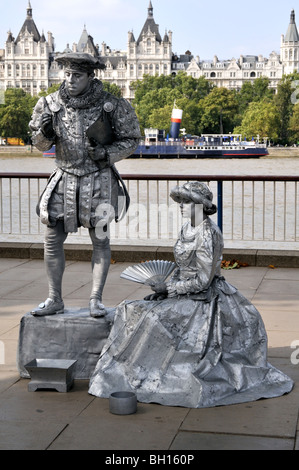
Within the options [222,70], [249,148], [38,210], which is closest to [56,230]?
[38,210]

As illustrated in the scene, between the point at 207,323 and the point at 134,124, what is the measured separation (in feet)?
4.74

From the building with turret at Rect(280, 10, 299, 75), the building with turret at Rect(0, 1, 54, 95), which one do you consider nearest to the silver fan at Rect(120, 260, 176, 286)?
the building with turret at Rect(0, 1, 54, 95)

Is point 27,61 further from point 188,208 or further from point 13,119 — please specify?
point 188,208

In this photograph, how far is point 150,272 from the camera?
521cm

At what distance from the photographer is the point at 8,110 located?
387 feet

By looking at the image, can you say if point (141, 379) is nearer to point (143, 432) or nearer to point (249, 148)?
point (143, 432)

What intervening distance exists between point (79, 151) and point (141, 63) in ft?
566

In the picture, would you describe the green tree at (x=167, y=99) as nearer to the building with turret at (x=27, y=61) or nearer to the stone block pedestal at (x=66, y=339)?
the building with turret at (x=27, y=61)

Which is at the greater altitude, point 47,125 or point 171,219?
point 47,125

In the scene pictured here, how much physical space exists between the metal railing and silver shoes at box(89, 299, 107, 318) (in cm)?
436

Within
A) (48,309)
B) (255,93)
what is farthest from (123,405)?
(255,93)

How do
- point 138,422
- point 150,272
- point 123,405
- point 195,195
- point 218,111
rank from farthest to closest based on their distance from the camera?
point 218,111 → point 150,272 → point 195,195 → point 123,405 → point 138,422

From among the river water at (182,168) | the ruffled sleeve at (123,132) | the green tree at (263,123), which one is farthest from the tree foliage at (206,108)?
the ruffled sleeve at (123,132)

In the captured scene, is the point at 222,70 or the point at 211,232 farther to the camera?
the point at 222,70
